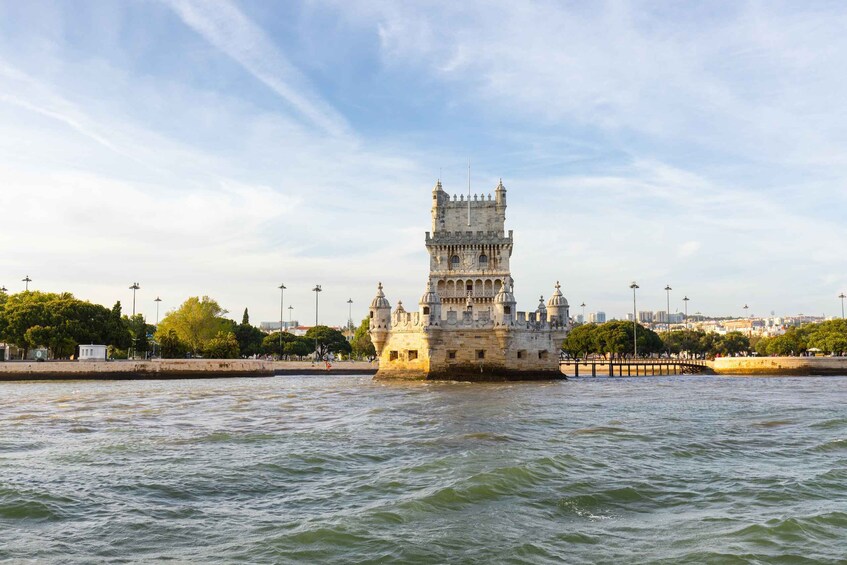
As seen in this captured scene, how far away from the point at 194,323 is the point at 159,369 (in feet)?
73.2

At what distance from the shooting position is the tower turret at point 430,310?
151 ft

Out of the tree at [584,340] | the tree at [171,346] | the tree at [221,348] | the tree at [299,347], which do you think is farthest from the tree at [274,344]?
the tree at [584,340]

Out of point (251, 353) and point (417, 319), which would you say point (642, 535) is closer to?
point (417, 319)

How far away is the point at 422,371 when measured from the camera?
153ft

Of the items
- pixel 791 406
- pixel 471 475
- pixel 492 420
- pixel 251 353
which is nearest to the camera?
pixel 471 475

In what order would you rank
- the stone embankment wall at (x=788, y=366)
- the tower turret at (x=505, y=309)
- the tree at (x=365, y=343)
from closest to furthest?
the tower turret at (x=505, y=309)
the stone embankment wall at (x=788, y=366)
the tree at (x=365, y=343)

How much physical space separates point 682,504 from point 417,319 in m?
35.2

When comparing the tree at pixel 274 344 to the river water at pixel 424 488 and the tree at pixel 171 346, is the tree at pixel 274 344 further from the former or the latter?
the river water at pixel 424 488

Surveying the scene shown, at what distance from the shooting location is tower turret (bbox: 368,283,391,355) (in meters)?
→ 48.8

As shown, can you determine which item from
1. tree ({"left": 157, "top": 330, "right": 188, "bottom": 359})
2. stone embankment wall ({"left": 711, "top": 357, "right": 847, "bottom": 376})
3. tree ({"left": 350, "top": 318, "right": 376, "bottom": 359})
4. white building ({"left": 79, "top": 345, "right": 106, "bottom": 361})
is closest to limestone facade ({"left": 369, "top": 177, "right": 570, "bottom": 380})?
white building ({"left": 79, "top": 345, "right": 106, "bottom": 361})

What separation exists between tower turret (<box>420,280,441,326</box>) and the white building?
34662 mm

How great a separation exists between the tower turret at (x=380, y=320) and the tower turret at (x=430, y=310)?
3.63 m

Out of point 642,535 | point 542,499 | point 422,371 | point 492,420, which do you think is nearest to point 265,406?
point 492,420

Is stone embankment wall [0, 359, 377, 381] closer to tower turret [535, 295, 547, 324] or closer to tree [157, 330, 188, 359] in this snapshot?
tree [157, 330, 188, 359]
